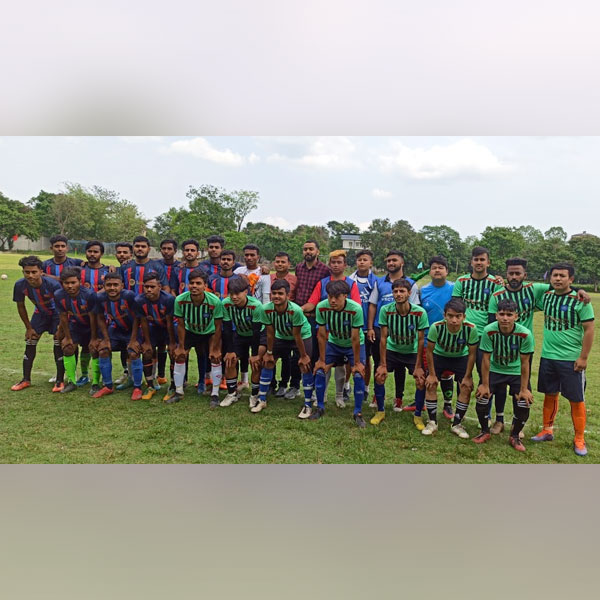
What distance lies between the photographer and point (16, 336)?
23.9 feet

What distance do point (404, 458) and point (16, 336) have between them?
6.80 metres

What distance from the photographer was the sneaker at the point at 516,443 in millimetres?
3551

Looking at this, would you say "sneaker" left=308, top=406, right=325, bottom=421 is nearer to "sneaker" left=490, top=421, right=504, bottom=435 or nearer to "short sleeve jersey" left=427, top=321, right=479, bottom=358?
"short sleeve jersey" left=427, top=321, right=479, bottom=358

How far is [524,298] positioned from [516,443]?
1247 mm

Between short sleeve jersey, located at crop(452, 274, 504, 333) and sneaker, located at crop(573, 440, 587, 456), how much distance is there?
1171mm

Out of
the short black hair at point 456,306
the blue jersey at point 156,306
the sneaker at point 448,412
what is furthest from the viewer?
the blue jersey at point 156,306

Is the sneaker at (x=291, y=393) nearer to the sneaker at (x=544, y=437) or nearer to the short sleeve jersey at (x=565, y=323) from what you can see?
the sneaker at (x=544, y=437)

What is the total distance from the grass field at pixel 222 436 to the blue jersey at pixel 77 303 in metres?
0.86

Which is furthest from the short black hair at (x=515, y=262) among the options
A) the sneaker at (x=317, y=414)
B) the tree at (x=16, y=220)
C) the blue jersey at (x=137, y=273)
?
the tree at (x=16, y=220)

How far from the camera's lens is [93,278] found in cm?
494

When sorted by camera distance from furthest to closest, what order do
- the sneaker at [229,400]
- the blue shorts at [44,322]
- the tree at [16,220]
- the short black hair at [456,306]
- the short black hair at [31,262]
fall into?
the tree at [16,220]
the blue shorts at [44,322]
the short black hair at [31,262]
the sneaker at [229,400]
the short black hair at [456,306]

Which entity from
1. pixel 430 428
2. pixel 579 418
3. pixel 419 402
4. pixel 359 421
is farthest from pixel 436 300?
pixel 579 418

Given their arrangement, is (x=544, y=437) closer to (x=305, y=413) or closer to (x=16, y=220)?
(x=305, y=413)

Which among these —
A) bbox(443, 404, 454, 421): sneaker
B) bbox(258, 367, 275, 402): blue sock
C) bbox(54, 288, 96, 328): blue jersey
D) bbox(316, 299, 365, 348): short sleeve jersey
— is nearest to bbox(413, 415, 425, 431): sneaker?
bbox(443, 404, 454, 421): sneaker
